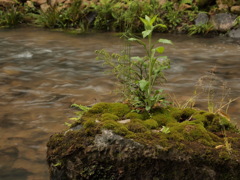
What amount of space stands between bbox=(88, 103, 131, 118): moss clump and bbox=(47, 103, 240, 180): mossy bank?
0.95 ft

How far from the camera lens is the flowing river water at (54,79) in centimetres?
436

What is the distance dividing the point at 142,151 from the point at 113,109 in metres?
0.81

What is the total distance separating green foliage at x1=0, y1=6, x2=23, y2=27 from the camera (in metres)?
13.9

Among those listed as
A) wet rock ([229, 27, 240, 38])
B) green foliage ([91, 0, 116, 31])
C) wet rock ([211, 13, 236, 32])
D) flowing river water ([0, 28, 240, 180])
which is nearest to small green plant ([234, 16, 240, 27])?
wet rock ([211, 13, 236, 32])

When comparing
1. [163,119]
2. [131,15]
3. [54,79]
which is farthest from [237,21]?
[163,119]

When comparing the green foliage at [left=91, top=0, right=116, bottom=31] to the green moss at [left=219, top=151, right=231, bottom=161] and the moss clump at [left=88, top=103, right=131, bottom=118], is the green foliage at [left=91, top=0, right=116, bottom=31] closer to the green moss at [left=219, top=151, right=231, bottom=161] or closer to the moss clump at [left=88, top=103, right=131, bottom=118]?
the moss clump at [left=88, top=103, right=131, bottom=118]

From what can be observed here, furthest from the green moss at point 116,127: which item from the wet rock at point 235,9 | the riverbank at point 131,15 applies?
the wet rock at point 235,9

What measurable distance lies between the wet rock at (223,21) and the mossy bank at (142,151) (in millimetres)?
9434

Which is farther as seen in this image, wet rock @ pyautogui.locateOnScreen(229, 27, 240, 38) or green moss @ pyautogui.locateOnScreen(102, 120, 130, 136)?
wet rock @ pyautogui.locateOnScreen(229, 27, 240, 38)

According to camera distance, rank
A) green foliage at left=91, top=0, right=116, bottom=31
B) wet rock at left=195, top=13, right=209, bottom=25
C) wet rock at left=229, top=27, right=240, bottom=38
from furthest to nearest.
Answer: green foliage at left=91, top=0, right=116, bottom=31
wet rock at left=195, top=13, right=209, bottom=25
wet rock at left=229, top=27, right=240, bottom=38

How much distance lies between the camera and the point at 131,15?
12172 millimetres

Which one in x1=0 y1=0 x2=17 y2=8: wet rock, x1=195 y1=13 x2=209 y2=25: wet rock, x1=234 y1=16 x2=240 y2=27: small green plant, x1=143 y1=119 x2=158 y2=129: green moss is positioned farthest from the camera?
x1=0 y1=0 x2=17 y2=8: wet rock

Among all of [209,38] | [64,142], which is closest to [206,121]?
[64,142]

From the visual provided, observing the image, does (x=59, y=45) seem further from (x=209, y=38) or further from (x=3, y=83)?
(x=209, y=38)
